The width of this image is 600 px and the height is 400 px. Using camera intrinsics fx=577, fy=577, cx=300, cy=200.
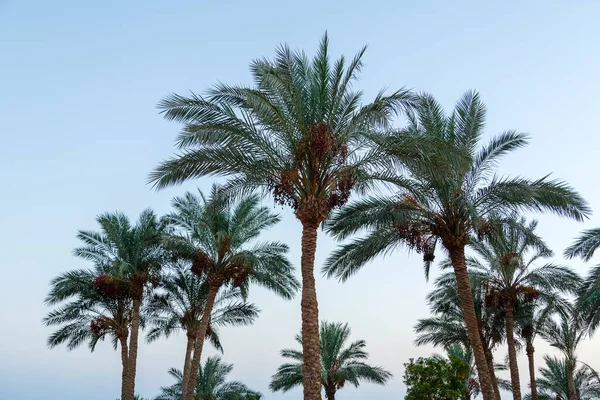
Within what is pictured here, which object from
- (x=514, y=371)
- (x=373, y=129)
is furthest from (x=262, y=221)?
(x=514, y=371)

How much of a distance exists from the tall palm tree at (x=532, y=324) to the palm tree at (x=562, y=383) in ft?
30.5

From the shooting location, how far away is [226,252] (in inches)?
960

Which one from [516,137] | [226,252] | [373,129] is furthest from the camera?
[226,252]

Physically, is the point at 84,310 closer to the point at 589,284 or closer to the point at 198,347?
the point at 198,347

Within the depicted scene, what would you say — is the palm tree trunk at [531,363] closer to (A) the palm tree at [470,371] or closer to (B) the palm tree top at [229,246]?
(A) the palm tree at [470,371]

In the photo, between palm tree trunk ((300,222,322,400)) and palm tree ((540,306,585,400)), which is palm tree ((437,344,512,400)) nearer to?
palm tree ((540,306,585,400))

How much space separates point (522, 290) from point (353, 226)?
1106 centimetres

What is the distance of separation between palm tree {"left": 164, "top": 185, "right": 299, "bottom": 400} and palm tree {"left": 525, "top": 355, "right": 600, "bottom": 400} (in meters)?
23.0

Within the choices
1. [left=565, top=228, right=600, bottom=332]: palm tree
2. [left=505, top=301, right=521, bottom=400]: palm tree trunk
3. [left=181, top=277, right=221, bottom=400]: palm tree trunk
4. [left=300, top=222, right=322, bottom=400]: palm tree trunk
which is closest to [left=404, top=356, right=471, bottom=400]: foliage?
[left=505, top=301, right=521, bottom=400]: palm tree trunk

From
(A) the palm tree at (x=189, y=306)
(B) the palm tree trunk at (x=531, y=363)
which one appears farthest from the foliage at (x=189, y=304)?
(B) the palm tree trunk at (x=531, y=363)

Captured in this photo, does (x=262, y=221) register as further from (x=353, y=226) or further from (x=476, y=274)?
(x=476, y=274)

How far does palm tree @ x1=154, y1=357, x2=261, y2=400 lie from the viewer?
37219 mm

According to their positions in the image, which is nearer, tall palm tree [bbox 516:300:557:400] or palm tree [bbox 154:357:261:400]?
tall palm tree [bbox 516:300:557:400]

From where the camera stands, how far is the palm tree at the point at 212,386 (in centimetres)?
3722
